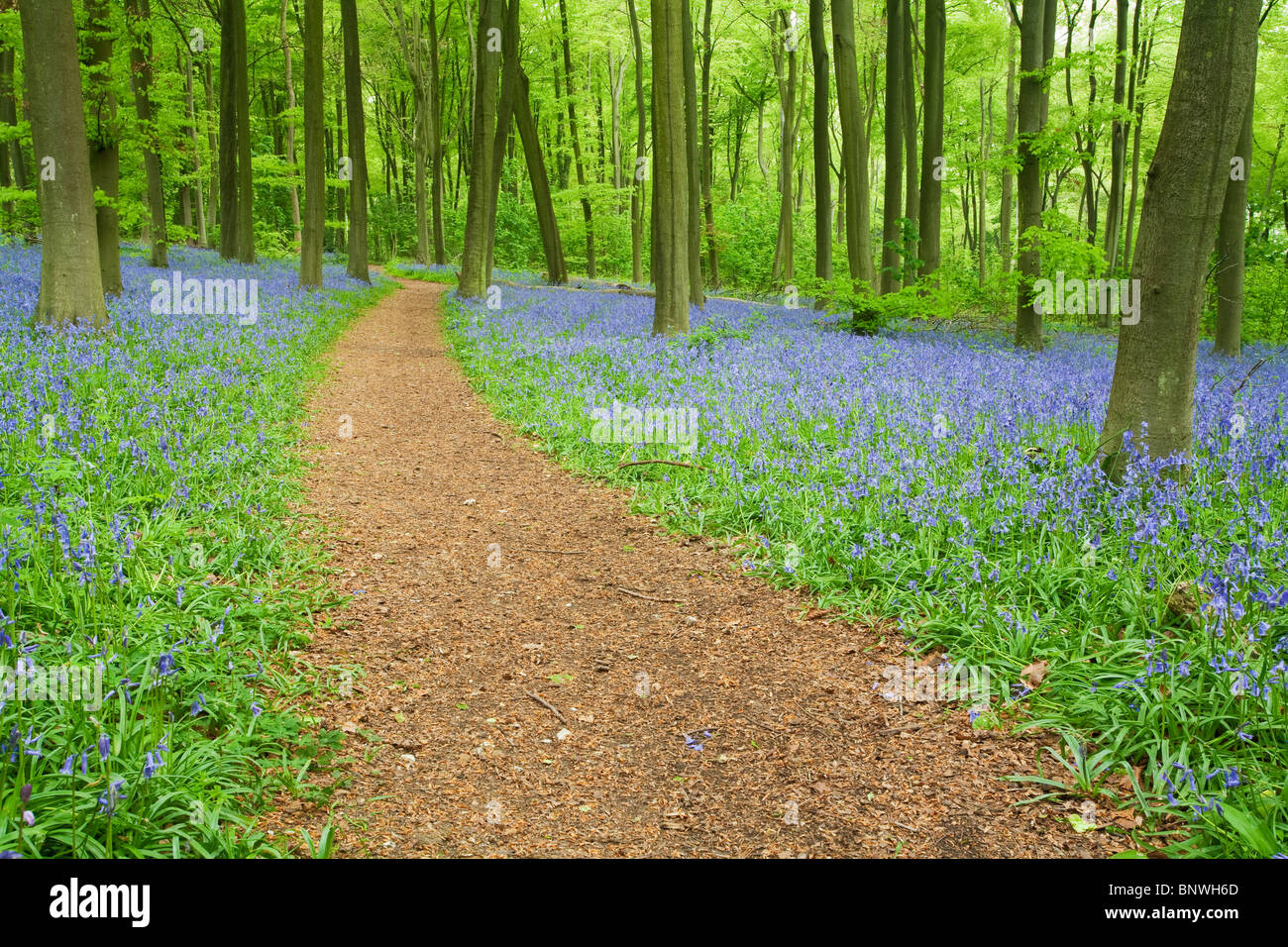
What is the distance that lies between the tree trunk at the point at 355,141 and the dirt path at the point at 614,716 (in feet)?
69.1

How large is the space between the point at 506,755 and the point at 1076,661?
265 centimetres

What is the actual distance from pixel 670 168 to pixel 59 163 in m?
8.94

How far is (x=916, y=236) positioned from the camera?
16594mm

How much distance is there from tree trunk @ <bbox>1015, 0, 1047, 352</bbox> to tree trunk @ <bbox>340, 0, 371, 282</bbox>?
58.4 ft

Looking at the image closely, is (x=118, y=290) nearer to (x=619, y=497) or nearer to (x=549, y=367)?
(x=549, y=367)

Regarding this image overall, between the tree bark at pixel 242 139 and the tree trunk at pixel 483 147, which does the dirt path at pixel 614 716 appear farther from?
the tree bark at pixel 242 139

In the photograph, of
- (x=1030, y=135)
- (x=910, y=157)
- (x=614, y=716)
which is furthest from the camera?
(x=910, y=157)

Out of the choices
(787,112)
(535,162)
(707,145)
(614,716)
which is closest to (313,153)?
(535,162)

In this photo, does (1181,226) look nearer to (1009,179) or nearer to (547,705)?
(547,705)

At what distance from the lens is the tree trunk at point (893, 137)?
1680 cm

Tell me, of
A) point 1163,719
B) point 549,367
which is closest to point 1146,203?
point 1163,719

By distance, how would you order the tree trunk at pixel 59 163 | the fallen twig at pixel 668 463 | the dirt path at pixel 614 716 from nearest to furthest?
the dirt path at pixel 614 716 → the fallen twig at pixel 668 463 → the tree trunk at pixel 59 163

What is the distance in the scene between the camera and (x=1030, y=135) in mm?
12742

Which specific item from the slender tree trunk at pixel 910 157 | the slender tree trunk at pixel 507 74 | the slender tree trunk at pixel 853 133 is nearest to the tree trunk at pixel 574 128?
the slender tree trunk at pixel 507 74
